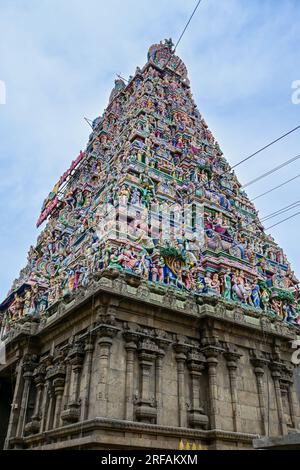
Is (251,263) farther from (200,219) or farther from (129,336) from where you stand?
(129,336)

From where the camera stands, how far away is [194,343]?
17.0m

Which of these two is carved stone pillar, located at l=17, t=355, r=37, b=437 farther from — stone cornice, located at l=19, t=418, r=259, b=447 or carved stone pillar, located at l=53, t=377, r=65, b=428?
carved stone pillar, located at l=53, t=377, r=65, b=428

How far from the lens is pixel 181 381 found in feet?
52.1

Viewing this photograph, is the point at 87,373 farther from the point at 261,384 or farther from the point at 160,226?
the point at 160,226

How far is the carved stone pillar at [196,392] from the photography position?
15.3 metres

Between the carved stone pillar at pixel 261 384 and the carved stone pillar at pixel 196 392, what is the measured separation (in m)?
2.52

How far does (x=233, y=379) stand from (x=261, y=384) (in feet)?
4.84

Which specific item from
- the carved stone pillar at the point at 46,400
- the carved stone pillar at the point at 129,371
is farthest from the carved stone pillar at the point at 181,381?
the carved stone pillar at the point at 46,400

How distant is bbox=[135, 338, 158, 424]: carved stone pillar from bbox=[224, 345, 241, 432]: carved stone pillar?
337 centimetres

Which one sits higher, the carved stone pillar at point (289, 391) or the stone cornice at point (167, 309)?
the stone cornice at point (167, 309)

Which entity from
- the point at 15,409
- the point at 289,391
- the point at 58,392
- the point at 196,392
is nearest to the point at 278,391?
the point at 289,391

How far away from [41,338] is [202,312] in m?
7.39

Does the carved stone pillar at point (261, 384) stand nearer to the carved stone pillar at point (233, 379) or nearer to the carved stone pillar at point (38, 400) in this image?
the carved stone pillar at point (233, 379)
